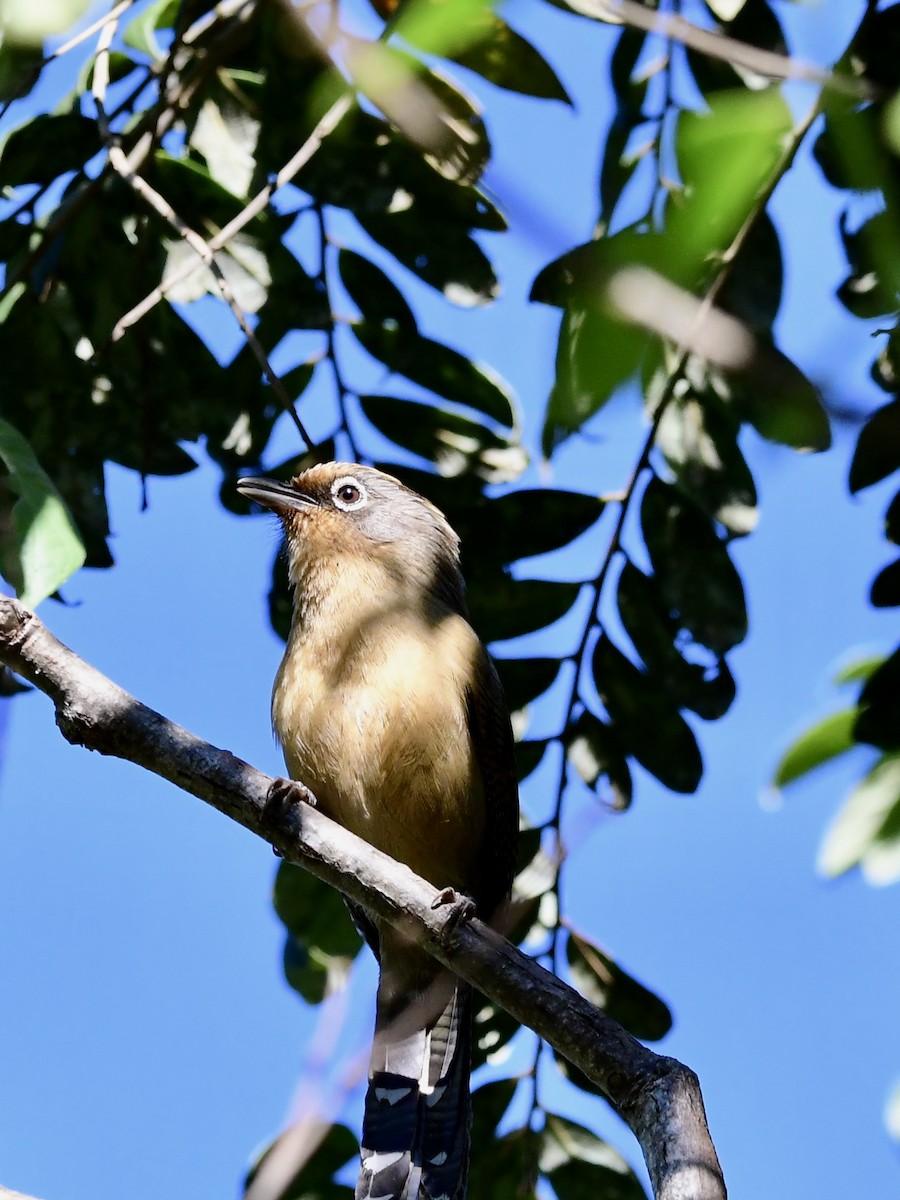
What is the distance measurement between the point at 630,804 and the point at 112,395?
7.74 ft

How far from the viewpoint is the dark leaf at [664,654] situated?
485 centimetres

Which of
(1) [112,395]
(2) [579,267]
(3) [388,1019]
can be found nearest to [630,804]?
(3) [388,1019]

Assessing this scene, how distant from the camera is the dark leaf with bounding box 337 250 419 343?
516cm

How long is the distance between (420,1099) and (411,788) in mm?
1129

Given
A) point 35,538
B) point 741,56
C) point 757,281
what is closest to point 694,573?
point 757,281

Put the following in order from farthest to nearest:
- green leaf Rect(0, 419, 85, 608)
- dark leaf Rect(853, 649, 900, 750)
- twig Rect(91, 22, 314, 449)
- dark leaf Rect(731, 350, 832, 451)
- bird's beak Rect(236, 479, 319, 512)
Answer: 1. bird's beak Rect(236, 479, 319, 512)
2. dark leaf Rect(853, 649, 900, 750)
3. twig Rect(91, 22, 314, 449)
4. green leaf Rect(0, 419, 85, 608)
5. dark leaf Rect(731, 350, 832, 451)

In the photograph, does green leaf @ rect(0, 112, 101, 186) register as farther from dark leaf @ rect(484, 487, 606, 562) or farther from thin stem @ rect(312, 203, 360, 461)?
dark leaf @ rect(484, 487, 606, 562)

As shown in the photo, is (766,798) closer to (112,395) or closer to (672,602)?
(672,602)

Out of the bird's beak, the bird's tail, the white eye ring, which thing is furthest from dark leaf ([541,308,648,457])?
the white eye ring

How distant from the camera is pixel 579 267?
4.91 feet

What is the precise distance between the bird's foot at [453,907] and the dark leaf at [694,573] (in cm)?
157

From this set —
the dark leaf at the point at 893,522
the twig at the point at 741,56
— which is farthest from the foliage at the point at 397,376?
the twig at the point at 741,56

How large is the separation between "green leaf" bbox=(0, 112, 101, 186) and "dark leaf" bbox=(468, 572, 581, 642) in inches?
81.9

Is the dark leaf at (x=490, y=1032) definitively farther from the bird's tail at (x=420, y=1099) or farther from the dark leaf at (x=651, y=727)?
the dark leaf at (x=651, y=727)
